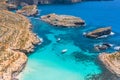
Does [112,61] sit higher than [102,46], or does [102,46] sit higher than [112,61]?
[112,61]

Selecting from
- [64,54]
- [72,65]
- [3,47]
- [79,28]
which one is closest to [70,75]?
[72,65]

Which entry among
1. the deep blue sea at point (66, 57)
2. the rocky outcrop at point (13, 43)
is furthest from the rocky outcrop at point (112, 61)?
the rocky outcrop at point (13, 43)

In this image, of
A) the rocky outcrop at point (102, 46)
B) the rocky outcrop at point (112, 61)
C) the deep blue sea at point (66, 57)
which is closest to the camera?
the deep blue sea at point (66, 57)

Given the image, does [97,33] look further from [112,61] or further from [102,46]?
[112,61]

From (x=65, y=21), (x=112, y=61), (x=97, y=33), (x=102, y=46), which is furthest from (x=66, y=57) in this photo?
(x=65, y=21)

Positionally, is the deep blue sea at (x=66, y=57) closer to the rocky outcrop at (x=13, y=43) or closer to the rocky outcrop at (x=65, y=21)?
the rocky outcrop at (x=13, y=43)

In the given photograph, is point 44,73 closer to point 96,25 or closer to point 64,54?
point 64,54
